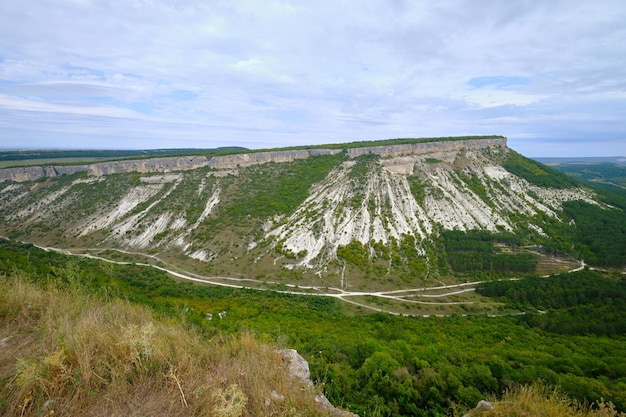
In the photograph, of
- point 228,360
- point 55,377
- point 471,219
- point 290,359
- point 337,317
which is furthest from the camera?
point 471,219

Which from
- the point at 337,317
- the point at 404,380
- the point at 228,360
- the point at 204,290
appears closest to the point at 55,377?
the point at 228,360

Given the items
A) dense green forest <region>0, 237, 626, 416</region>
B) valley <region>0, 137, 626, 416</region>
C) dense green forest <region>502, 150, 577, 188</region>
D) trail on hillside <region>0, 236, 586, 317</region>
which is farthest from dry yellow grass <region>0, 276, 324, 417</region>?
dense green forest <region>502, 150, 577, 188</region>

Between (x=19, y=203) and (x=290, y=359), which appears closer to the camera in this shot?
(x=290, y=359)

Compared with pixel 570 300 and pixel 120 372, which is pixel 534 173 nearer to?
pixel 570 300

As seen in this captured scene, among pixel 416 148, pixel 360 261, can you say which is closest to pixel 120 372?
pixel 360 261

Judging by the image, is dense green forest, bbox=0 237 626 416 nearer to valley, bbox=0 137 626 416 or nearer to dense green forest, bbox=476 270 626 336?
valley, bbox=0 137 626 416

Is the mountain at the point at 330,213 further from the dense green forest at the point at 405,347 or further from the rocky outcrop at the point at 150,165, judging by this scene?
the dense green forest at the point at 405,347

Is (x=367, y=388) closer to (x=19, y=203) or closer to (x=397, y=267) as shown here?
(x=397, y=267)
